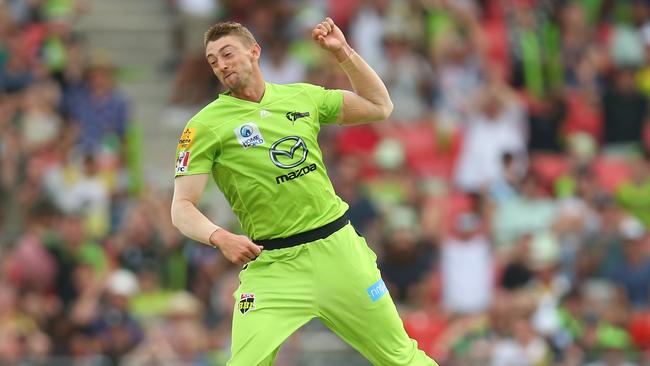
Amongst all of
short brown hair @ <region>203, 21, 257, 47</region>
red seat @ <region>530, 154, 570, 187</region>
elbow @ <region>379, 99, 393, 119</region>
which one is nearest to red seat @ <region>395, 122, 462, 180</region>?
red seat @ <region>530, 154, 570, 187</region>

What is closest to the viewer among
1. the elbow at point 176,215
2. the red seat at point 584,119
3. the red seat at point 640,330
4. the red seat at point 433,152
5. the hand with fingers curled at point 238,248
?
the hand with fingers curled at point 238,248

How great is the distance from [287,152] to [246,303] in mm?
949

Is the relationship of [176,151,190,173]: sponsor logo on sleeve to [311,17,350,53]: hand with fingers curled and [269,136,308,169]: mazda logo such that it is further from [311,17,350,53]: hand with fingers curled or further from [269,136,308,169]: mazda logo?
[311,17,350,53]: hand with fingers curled

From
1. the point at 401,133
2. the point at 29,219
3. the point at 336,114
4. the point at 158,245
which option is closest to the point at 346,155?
the point at 401,133

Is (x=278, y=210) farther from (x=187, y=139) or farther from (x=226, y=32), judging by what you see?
(x=226, y=32)

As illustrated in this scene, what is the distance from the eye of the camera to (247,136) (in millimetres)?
9133

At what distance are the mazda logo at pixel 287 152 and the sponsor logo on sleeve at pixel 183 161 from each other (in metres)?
0.50

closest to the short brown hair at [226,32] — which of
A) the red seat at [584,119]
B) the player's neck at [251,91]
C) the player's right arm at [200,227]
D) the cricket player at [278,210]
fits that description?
the cricket player at [278,210]

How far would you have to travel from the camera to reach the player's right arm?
8.61 meters

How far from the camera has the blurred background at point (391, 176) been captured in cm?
1510

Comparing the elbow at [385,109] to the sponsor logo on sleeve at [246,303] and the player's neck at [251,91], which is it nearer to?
the player's neck at [251,91]

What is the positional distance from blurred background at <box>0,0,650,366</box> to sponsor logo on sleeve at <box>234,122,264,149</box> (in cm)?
562

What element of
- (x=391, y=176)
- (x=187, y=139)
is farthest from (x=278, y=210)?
(x=391, y=176)

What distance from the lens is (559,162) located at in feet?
58.7
